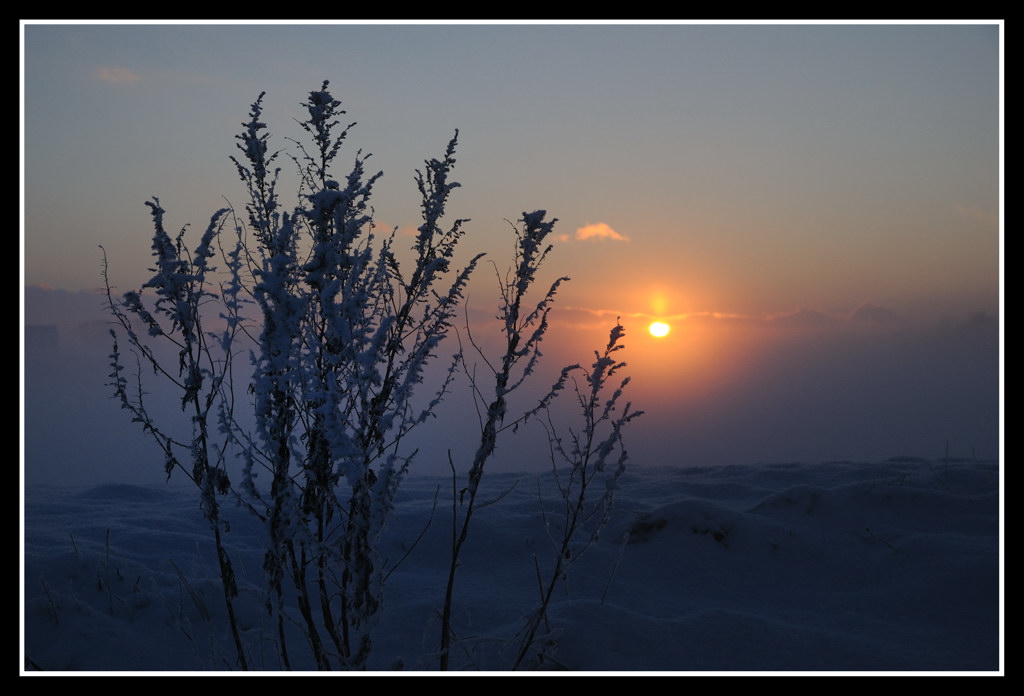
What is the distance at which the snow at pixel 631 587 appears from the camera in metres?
3.25

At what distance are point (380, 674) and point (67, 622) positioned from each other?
7.50 feet

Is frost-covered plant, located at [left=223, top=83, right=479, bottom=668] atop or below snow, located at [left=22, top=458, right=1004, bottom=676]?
atop

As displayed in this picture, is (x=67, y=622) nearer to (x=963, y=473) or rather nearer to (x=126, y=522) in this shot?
(x=126, y=522)

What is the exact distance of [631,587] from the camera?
4215mm

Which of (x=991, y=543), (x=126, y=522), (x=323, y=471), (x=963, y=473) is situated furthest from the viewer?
(x=963, y=473)

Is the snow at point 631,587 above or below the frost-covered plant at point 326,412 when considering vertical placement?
below

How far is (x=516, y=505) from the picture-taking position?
5.85 meters

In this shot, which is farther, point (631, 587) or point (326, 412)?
point (631, 587)

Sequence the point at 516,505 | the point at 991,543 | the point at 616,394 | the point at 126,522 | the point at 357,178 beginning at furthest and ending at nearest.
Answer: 1. the point at 516,505
2. the point at 126,522
3. the point at 991,543
4. the point at 616,394
5. the point at 357,178

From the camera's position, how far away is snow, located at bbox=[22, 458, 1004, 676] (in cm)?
325
